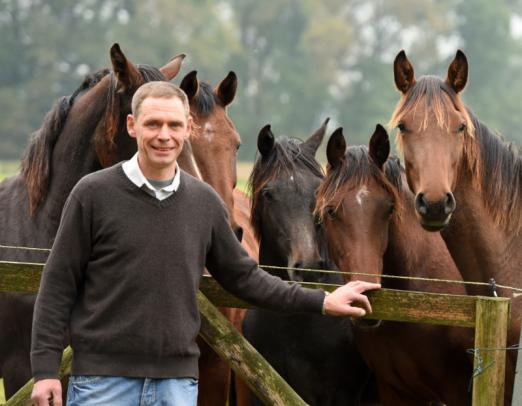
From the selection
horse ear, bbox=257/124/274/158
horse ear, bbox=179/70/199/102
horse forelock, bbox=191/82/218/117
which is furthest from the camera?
horse ear, bbox=257/124/274/158

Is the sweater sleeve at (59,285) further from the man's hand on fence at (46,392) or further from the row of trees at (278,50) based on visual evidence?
the row of trees at (278,50)

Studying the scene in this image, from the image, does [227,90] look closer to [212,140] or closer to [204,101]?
[204,101]

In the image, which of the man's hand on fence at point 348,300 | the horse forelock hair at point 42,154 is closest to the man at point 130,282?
→ the man's hand on fence at point 348,300

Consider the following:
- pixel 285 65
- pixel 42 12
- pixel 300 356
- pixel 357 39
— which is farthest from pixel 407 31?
pixel 300 356

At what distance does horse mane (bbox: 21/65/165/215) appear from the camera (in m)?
5.16

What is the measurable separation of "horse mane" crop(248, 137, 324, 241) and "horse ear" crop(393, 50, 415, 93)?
861mm

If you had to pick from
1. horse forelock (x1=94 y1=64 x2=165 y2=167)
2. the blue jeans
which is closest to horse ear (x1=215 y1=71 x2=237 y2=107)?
horse forelock (x1=94 y1=64 x2=165 y2=167)

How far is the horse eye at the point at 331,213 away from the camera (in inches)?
211

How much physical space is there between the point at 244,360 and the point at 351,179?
138cm

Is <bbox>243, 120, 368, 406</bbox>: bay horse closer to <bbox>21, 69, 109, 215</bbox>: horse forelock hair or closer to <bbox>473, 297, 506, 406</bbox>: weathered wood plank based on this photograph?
<bbox>21, 69, 109, 215</bbox>: horse forelock hair

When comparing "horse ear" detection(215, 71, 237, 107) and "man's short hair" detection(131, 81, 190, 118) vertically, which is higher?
"horse ear" detection(215, 71, 237, 107)

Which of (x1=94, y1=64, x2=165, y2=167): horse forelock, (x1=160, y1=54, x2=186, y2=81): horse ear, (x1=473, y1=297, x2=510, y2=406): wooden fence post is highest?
(x1=160, y1=54, x2=186, y2=81): horse ear

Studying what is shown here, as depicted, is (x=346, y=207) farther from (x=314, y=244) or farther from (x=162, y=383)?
(x=162, y=383)

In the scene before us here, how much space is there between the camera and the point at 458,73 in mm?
5332
